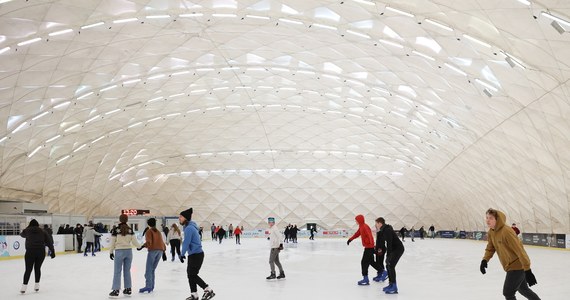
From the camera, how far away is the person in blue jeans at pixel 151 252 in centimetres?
1379

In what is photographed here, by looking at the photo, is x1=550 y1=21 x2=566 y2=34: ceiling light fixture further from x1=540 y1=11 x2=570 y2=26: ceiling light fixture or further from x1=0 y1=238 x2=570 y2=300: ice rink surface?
x1=0 y1=238 x2=570 y2=300: ice rink surface

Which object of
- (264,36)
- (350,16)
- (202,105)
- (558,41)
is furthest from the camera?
(202,105)

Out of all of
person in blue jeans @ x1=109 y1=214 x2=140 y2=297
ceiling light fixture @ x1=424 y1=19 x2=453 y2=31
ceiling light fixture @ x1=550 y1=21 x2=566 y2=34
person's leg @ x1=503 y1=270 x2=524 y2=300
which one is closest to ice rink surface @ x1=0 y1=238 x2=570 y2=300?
person in blue jeans @ x1=109 y1=214 x2=140 y2=297

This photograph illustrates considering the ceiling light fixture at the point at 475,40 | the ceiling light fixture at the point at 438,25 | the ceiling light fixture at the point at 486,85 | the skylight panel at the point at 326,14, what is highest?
the skylight panel at the point at 326,14

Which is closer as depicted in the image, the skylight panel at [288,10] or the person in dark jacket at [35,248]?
the person in dark jacket at [35,248]

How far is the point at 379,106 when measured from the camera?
46562mm

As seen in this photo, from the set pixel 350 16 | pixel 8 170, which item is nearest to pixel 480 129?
pixel 350 16

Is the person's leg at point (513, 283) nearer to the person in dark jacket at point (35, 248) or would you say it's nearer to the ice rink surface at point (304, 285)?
the ice rink surface at point (304, 285)

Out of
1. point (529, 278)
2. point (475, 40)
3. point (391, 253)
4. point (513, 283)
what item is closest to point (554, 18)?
point (475, 40)

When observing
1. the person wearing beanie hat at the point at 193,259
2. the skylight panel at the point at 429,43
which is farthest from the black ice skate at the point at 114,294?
the skylight panel at the point at 429,43

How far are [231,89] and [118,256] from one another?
110ft

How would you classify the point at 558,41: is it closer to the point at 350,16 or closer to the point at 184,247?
the point at 350,16

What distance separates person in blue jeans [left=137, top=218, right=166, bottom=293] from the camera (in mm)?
13789

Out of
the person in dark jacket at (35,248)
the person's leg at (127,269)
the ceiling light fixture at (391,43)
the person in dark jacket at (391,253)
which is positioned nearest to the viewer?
the person's leg at (127,269)
